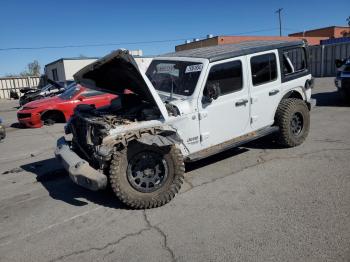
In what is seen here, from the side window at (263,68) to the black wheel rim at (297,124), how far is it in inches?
36.9

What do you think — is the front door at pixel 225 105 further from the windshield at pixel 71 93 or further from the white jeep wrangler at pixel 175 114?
the windshield at pixel 71 93

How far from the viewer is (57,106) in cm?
1141

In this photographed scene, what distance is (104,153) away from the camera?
13.4 feet

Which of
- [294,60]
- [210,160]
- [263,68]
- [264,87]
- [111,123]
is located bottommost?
[210,160]

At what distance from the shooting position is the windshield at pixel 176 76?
5062mm

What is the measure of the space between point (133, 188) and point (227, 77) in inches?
93.0

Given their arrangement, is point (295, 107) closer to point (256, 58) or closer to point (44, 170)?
point (256, 58)

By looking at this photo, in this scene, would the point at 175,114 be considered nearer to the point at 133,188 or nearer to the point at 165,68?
the point at 133,188

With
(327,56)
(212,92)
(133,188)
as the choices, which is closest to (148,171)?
(133,188)

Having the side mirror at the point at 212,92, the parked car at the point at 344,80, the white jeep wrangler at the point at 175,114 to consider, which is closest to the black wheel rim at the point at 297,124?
the white jeep wrangler at the point at 175,114

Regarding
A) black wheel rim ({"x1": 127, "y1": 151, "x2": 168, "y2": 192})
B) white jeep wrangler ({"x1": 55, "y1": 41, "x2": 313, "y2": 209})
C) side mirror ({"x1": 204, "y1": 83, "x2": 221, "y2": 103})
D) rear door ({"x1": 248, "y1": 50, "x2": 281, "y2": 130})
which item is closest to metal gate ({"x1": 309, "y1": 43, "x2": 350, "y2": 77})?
white jeep wrangler ({"x1": 55, "y1": 41, "x2": 313, "y2": 209})

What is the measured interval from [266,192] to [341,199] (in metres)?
0.92

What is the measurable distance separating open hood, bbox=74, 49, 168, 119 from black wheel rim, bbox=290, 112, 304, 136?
297 cm

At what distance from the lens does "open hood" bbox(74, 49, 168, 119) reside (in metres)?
4.17
